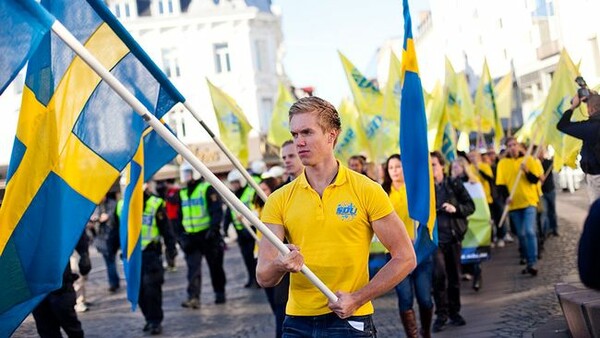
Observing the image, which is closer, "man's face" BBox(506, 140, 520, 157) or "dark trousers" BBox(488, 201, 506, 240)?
"man's face" BBox(506, 140, 520, 157)

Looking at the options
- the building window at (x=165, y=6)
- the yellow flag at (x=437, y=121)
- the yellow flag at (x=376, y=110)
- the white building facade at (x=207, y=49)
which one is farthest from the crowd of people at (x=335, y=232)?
the building window at (x=165, y=6)

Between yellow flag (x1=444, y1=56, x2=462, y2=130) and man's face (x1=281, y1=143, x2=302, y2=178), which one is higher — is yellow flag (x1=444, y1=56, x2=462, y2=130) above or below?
above

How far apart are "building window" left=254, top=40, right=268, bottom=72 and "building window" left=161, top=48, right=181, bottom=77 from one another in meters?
4.19

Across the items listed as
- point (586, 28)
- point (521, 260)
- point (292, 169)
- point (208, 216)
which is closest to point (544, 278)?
point (521, 260)

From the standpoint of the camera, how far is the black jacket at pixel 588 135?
823 centimetres

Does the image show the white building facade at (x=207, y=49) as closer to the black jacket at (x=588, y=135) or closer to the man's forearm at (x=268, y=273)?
the black jacket at (x=588, y=135)

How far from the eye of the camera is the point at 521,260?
1378cm

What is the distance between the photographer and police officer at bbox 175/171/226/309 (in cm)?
1325

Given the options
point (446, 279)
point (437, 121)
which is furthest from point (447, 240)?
point (437, 121)

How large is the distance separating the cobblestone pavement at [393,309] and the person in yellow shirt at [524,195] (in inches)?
14.3

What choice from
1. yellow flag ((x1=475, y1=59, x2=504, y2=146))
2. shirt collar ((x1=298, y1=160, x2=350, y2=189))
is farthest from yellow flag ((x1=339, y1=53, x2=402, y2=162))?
shirt collar ((x1=298, y1=160, x2=350, y2=189))

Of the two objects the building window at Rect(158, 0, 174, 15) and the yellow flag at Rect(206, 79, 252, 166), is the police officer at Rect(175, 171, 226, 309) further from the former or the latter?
the building window at Rect(158, 0, 174, 15)

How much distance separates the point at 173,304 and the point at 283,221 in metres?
9.97

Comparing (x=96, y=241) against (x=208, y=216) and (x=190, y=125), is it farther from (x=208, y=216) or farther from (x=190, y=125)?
(x=190, y=125)
